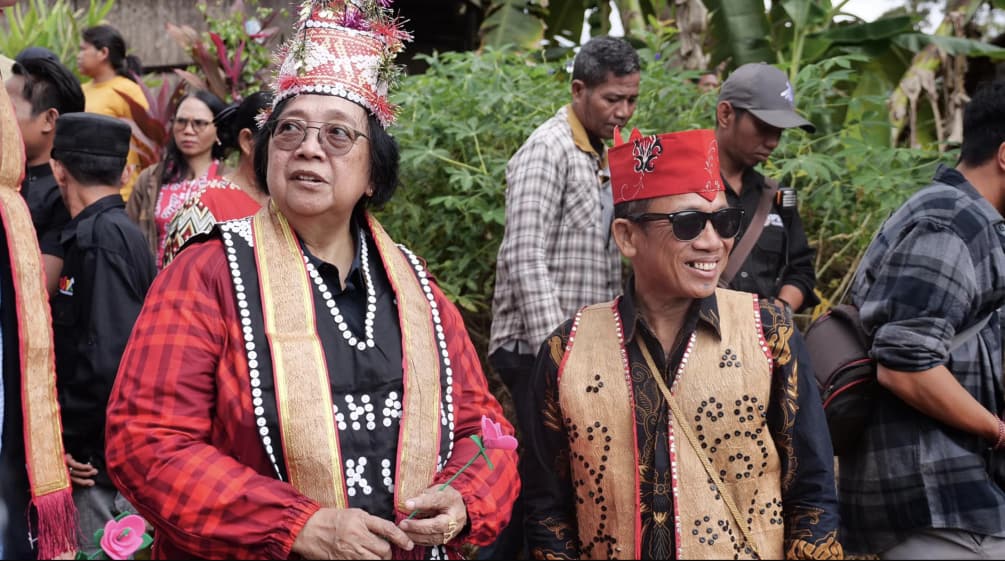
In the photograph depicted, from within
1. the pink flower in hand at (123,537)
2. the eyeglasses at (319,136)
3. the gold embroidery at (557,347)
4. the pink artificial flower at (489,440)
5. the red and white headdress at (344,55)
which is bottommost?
the pink flower in hand at (123,537)

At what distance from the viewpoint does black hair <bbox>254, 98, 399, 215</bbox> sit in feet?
9.20

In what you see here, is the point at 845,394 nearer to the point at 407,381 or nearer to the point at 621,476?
the point at 621,476

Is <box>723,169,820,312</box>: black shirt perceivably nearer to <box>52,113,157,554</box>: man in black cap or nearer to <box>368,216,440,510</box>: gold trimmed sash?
<box>368,216,440,510</box>: gold trimmed sash

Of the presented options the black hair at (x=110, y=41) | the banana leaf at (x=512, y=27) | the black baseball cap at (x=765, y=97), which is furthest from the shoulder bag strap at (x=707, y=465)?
the black hair at (x=110, y=41)

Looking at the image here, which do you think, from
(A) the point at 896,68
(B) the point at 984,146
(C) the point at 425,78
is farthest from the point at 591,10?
(B) the point at 984,146

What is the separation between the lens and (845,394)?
340cm

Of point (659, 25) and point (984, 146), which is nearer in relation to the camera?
point (984, 146)

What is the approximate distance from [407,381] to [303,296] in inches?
12.9

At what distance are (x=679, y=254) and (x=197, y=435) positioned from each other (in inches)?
53.4

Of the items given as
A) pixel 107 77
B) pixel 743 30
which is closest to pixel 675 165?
pixel 743 30

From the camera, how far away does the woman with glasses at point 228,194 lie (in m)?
4.14

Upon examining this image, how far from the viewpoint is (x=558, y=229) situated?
4.46 m

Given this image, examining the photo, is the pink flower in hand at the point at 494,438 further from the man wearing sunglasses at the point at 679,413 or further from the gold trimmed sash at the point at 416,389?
the man wearing sunglasses at the point at 679,413

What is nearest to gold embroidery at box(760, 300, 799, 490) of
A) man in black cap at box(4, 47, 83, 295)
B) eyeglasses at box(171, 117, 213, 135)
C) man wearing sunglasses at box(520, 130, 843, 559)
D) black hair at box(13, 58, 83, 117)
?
man wearing sunglasses at box(520, 130, 843, 559)
